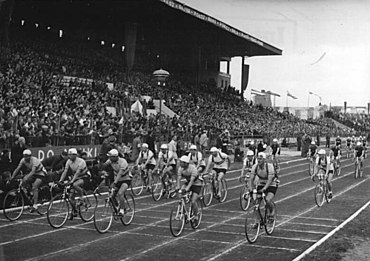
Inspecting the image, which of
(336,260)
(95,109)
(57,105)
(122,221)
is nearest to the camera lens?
(336,260)

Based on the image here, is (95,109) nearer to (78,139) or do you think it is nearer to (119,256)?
(78,139)

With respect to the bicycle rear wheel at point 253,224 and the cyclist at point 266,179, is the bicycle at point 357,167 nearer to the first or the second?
the cyclist at point 266,179

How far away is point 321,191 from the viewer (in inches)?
692

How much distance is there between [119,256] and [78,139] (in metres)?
12.7

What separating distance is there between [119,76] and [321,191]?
81.6ft

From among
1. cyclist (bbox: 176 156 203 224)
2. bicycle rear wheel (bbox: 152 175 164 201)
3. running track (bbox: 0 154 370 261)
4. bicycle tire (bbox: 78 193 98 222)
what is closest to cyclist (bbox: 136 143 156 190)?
bicycle rear wheel (bbox: 152 175 164 201)

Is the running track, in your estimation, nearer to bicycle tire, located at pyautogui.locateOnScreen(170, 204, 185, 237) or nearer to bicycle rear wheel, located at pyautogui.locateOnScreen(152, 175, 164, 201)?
bicycle tire, located at pyautogui.locateOnScreen(170, 204, 185, 237)

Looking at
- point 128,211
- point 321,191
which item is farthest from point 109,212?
point 321,191

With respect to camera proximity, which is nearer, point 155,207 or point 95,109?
point 155,207

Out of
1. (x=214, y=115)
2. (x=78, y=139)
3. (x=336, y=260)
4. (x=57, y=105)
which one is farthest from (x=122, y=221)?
(x=214, y=115)

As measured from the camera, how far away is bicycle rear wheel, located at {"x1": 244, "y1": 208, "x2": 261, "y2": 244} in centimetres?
1159

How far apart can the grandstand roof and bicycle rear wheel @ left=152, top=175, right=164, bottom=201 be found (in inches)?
734

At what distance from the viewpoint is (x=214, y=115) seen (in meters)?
44.7

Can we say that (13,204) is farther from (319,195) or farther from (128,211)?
(319,195)
